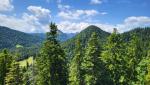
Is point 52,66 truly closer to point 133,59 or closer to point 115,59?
point 115,59

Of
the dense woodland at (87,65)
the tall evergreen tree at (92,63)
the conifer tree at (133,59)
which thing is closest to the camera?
the dense woodland at (87,65)

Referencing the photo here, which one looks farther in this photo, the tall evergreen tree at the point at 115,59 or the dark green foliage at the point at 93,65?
the tall evergreen tree at the point at 115,59

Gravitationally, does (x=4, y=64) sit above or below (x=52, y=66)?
below

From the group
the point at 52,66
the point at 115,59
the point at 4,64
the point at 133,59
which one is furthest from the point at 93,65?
the point at 4,64

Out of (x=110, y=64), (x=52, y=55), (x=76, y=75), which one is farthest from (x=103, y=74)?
(x=52, y=55)

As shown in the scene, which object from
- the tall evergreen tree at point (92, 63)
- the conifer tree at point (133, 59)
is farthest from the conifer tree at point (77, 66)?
the conifer tree at point (133, 59)

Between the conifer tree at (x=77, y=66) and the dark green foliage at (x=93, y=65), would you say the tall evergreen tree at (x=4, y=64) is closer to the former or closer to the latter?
the conifer tree at (x=77, y=66)

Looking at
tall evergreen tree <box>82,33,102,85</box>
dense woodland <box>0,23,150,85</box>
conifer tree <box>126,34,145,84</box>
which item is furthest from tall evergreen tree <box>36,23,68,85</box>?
conifer tree <box>126,34,145,84</box>

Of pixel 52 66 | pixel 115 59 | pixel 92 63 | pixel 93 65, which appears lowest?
pixel 93 65

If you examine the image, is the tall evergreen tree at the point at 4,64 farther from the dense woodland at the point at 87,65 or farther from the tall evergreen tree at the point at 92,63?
the tall evergreen tree at the point at 92,63

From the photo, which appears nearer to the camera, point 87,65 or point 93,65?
point 93,65

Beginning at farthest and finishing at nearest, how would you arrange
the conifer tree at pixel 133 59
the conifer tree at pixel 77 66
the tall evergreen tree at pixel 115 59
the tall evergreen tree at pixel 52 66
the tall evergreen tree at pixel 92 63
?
the conifer tree at pixel 77 66 < the conifer tree at pixel 133 59 < the tall evergreen tree at pixel 115 59 < the tall evergreen tree at pixel 92 63 < the tall evergreen tree at pixel 52 66

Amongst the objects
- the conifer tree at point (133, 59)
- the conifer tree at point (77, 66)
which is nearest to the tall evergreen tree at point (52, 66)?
the conifer tree at point (133, 59)

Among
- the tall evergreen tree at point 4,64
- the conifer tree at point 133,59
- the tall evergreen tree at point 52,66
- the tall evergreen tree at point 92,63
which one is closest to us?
the tall evergreen tree at point 52,66
